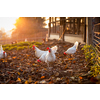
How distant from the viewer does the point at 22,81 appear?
2.75 m

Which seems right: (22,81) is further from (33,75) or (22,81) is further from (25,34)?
(25,34)

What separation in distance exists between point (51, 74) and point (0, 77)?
4.06ft

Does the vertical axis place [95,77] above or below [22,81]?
above

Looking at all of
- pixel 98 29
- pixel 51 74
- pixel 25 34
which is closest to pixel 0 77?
pixel 51 74

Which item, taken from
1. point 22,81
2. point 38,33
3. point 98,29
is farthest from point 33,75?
point 38,33

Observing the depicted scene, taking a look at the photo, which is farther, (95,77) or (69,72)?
(69,72)

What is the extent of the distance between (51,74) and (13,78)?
928mm

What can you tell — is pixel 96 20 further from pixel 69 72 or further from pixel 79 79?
pixel 79 79

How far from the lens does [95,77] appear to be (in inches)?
Answer: 95.0

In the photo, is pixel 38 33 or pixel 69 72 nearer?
pixel 69 72
